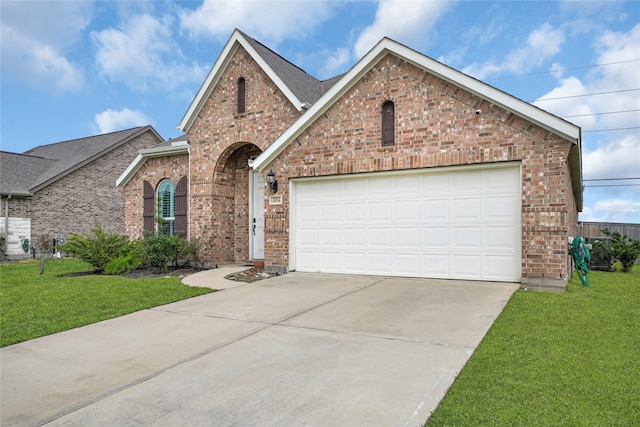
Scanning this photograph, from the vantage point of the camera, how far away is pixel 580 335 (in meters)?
4.79

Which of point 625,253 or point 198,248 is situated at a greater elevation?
point 198,248

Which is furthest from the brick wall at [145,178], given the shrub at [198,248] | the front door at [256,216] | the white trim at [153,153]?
the front door at [256,216]

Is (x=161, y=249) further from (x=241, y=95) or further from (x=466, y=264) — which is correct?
(x=466, y=264)

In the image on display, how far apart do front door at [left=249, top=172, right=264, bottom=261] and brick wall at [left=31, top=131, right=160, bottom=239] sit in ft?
36.1

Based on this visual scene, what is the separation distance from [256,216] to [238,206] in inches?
37.1

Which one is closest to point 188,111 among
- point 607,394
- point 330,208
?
point 330,208

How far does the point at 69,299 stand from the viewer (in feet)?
25.7

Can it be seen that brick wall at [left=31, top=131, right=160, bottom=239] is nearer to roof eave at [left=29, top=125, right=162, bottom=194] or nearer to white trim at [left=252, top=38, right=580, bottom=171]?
roof eave at [left=29, top=125, right=162, bottom=194]

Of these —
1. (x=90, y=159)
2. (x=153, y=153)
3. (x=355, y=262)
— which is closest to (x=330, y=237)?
(x=355, y=262)

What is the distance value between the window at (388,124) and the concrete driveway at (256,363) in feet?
12.1

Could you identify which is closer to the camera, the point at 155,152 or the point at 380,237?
the point at 380,237

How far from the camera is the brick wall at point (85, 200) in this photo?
20.1 meters

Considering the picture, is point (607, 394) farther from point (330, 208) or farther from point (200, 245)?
point (200, 245)

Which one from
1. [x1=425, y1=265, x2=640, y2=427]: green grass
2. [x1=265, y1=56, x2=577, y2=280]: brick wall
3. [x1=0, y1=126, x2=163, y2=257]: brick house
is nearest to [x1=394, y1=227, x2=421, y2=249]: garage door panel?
[x1=265, y1=56, x2=577, y2=280]: brick wall
